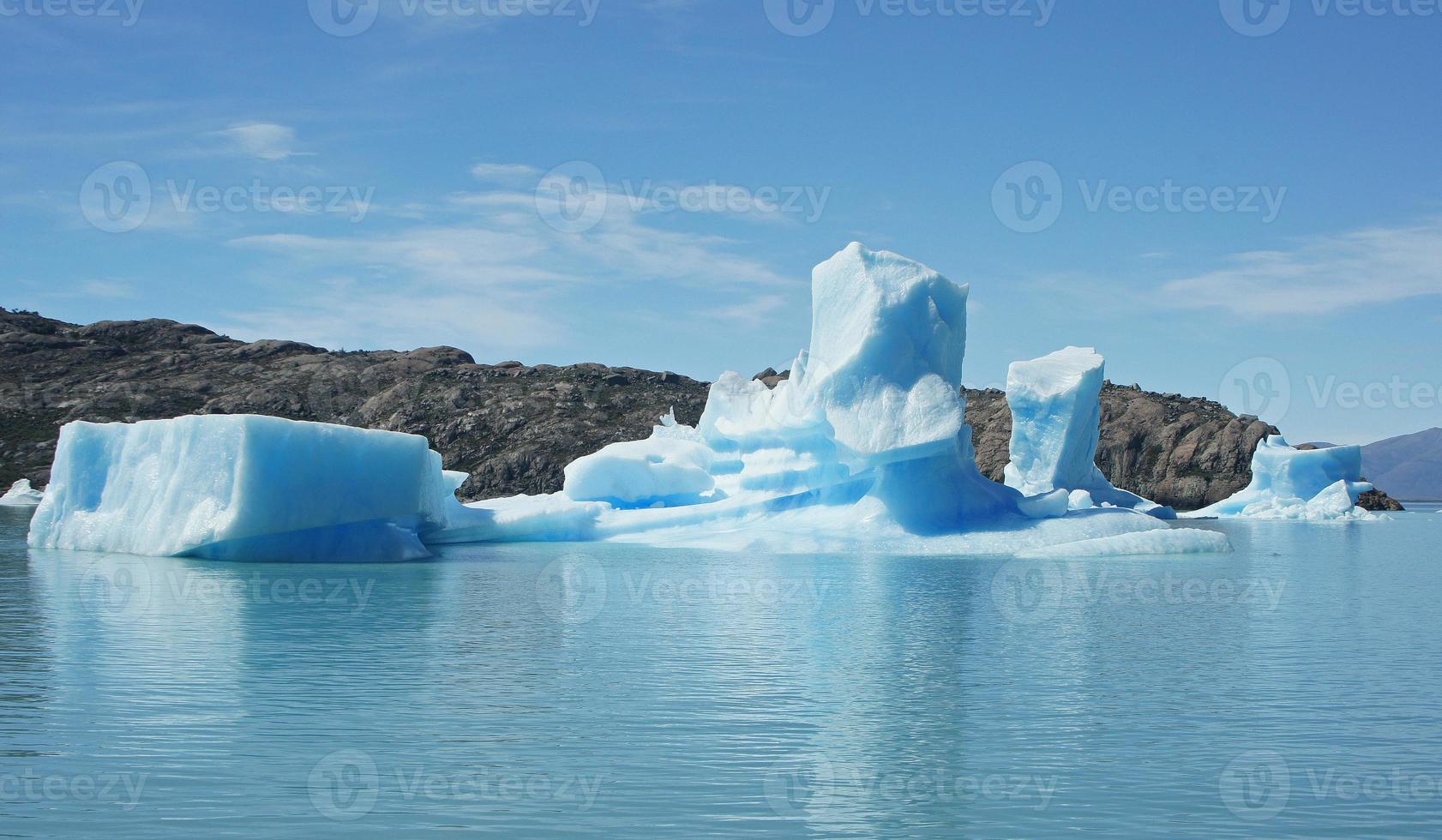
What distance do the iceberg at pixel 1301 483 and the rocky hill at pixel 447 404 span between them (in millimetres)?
18554

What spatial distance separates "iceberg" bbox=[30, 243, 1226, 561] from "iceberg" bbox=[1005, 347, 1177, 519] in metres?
7.44

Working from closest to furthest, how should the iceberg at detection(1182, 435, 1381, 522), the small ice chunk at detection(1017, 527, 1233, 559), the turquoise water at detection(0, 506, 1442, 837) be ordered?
the turquoise water at detection(0, 506, 1442, 837), the small ice chunk at detection(1017, 527, 1233, 559), the iceberg at detection(1182, 435, 1381, 522)

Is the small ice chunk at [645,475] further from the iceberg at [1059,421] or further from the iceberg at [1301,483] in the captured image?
the iceberg at [1301,483]

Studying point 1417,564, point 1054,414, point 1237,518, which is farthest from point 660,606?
point 1237,518

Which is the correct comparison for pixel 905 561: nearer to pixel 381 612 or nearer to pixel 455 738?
pixel 381 612

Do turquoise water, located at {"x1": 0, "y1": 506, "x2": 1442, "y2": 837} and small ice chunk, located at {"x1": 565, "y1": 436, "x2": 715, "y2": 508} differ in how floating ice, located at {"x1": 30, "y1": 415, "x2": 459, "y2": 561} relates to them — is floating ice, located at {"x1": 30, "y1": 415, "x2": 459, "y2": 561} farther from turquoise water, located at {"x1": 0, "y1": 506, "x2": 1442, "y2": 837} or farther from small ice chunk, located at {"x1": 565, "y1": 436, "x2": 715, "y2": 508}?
small ice chunk, located at {"x1": 565, "y1": 436, "x2": 715, "y2": 508}

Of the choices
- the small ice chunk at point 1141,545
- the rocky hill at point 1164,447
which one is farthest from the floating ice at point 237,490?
the rocky hill at point 1164,447

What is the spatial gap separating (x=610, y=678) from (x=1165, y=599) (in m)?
9.82

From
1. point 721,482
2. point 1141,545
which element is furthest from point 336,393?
point 1141,545

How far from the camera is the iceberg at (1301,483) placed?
49.8 meters

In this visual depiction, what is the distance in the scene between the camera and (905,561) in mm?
23500

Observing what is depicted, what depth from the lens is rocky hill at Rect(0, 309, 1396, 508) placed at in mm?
73250

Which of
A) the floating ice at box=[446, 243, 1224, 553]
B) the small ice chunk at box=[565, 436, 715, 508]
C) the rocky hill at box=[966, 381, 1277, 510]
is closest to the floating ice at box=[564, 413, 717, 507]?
the small ice chunk at box=[565, 436, 715, 508]

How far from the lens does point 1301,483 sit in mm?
52125
